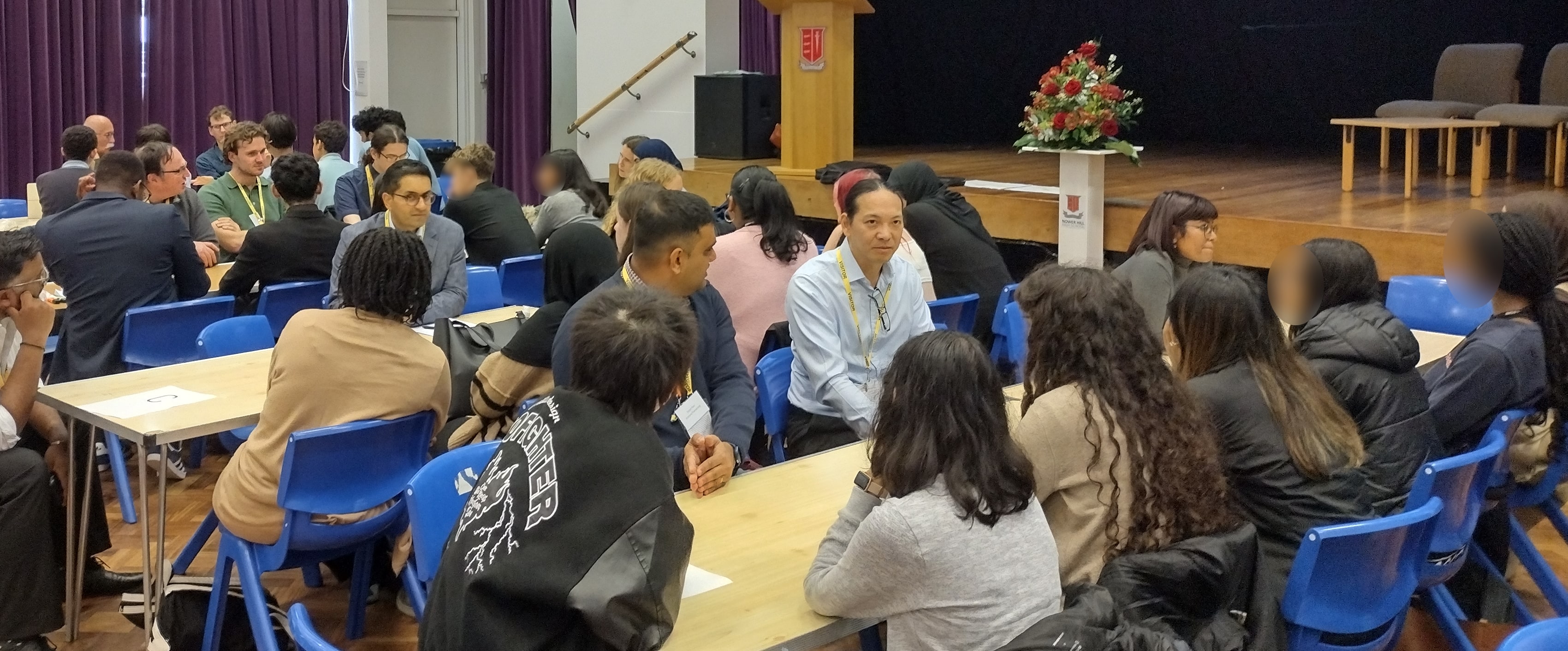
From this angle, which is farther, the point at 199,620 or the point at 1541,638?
the point at 199,620

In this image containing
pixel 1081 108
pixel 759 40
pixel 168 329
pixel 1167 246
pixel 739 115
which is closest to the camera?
pixel 1167 246

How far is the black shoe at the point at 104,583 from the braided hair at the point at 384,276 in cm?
135

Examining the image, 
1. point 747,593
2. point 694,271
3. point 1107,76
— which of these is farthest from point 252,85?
point 747,593

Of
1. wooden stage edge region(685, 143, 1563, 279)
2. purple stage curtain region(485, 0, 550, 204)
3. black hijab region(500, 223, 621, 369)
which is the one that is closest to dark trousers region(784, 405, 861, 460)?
black hijab region(500, 223, 621, 369)

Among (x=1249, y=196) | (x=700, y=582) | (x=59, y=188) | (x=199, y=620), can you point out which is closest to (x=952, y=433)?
(x=700, y=582)

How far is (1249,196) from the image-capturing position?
726 centimetres

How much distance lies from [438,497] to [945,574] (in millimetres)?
1070

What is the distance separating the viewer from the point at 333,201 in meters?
7.05

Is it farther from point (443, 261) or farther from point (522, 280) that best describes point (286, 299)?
point (522, 280)

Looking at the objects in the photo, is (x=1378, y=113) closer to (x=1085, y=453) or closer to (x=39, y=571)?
(x=1085, y=453)

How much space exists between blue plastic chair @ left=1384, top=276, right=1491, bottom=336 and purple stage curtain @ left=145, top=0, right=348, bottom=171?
8.03 m

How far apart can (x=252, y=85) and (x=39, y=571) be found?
24.3 ft

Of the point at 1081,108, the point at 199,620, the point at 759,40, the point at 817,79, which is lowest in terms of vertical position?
the point at 199,620

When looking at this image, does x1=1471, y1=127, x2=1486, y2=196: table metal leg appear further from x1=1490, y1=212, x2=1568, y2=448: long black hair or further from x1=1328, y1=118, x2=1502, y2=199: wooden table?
x1=1490, y1=212, x2=1568, y2=448: long black hair
